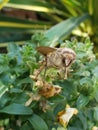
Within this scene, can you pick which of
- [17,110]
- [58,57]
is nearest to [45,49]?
[58,57]

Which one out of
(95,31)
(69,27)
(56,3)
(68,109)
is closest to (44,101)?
(68,109)

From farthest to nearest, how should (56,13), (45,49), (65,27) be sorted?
(56,13)
(65,27)
(45,49)

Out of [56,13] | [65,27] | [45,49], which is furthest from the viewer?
[56,13]

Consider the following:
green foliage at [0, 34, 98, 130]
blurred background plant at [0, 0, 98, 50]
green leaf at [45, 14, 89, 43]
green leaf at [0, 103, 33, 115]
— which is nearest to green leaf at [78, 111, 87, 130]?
green foliage at [0, 34, 98, 130]

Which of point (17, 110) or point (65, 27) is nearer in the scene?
point (17, 110)

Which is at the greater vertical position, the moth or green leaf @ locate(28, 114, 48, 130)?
the moth

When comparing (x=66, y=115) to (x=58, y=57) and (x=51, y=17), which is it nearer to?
(x=58, y=57)

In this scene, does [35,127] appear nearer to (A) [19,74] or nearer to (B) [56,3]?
(A) [19,74]

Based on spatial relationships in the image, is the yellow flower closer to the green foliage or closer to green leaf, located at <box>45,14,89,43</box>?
the green foliage
